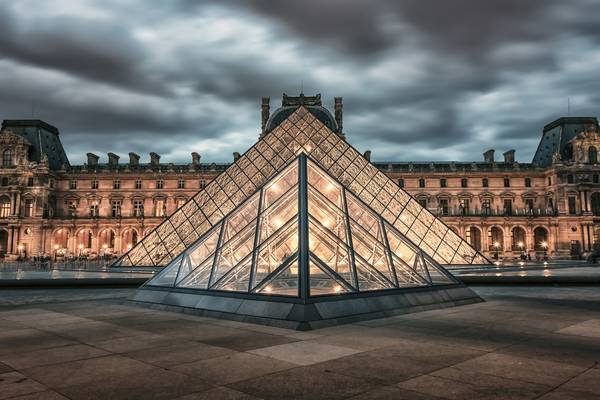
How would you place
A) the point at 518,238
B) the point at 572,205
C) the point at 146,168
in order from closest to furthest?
the point at 572,205 < the point at 518,238 < the point at 146,168

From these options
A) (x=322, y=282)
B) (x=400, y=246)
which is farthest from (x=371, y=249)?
(x=322, y=282)

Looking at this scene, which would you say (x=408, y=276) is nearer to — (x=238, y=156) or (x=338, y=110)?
(x=238, y=156)

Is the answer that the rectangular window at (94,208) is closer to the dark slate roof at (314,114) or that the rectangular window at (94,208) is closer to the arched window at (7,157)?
the arched window at (7,157)

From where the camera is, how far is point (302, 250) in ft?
27.0

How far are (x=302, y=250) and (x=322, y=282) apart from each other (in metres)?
1.12

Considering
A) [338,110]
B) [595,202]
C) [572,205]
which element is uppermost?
[338,110]

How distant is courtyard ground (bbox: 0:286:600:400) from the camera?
3945mm

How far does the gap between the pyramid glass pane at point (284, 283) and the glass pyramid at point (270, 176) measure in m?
11.7

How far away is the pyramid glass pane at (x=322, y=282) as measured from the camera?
8127mm

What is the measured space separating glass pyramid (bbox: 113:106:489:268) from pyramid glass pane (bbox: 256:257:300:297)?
11708 mm

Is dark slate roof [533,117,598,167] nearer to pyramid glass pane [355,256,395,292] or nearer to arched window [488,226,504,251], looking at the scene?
arched window [488,226,504,251]

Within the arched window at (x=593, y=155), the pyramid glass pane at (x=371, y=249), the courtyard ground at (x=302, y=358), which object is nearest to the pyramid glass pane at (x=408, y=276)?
the pyramid glass pane at (x=371, y=249)

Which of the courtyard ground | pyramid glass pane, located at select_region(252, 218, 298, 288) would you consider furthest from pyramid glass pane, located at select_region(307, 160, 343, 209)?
the courtyard ground

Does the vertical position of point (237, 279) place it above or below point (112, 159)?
below
